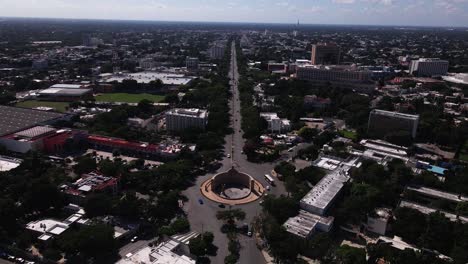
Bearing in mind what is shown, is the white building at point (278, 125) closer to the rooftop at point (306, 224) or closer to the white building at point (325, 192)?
the white building at point (325, 192)

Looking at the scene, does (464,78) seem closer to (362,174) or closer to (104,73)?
(362,174)

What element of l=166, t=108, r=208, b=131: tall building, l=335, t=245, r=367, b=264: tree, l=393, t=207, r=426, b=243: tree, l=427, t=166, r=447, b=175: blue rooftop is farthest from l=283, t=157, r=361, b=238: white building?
l=166, t=108, r=208, b=131: tall building

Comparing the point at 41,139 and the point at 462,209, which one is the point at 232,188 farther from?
the point at 41,139

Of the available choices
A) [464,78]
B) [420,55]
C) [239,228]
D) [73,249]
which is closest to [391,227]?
[239,228]

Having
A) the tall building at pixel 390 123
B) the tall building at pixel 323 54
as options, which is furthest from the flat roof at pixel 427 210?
the tall building at pixel 323 54

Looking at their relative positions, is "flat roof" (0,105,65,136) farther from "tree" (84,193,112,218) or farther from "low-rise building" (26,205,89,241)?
"tree" (84,193,112,218)

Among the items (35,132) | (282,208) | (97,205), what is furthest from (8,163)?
(282,208)
